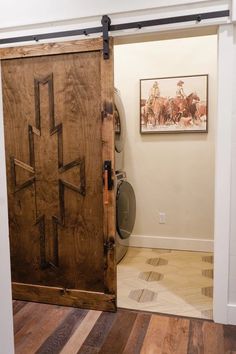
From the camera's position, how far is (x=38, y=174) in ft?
8.27

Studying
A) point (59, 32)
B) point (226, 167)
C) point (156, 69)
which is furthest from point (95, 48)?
point (156, 69)

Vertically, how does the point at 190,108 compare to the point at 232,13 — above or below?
below

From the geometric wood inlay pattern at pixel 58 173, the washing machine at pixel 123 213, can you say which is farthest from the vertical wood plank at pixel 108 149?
the washing machine at pixel 123 213

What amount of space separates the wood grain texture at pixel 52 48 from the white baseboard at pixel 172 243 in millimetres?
2332

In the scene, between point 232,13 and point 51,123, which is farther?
point 51,123

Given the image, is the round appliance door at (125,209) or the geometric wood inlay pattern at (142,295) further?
Answer: the round appliance door at (125,209)

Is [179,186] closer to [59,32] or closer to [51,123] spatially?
[51,123]

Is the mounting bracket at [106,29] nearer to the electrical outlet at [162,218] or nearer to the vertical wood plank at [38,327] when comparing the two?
the vertical wood plank at [38,327]

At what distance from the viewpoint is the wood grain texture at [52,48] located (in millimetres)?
2265

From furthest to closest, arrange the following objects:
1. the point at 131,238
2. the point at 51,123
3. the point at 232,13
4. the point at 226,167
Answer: the point at 131,238, the point at 51,123, the point at 226,167, the point at 232,13

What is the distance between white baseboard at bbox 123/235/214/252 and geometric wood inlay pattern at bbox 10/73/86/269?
4.93 ft

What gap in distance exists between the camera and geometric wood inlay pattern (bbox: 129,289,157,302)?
2.59 m

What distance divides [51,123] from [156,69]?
170 cm

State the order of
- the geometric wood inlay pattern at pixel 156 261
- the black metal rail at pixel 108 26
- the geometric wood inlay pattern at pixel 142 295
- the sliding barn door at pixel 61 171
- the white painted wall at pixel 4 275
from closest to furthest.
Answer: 1. the white painted wall at pixel 4 275
2. the black metal rail at pixel 108 26
3. the sliding barn door at pixel 61 171
4. the geometric wood inlay pattern at pixel 142 295
5. the geometric wood inlay pattern at pixel 156 261
